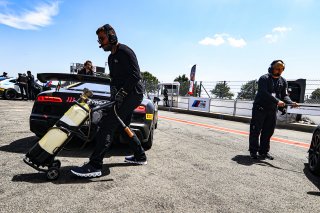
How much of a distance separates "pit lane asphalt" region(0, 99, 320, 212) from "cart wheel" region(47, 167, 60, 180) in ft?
0.19

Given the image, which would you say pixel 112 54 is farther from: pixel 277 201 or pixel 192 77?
pixel 192 77

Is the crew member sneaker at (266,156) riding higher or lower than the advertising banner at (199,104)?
lower

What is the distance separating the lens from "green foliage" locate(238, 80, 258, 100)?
16.0 m

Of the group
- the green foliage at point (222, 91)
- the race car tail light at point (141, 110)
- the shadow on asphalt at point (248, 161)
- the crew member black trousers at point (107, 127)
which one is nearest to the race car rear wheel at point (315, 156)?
the shadow on asphalt at point (248, 161)

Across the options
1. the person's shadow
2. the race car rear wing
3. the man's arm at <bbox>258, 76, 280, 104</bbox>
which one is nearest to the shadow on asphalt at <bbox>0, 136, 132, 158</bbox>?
the person's shadow

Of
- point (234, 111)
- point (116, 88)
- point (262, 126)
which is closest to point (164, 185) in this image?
point (116, 88)

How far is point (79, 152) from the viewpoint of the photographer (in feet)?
15.0

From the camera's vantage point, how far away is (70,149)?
470cm

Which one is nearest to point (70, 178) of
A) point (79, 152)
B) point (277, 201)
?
point (79, 152)

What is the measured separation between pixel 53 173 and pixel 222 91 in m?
16.0

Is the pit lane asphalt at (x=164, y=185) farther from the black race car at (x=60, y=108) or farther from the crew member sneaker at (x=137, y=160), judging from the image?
the black race car at (x=60, y=108)

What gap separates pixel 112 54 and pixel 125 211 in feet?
6.26

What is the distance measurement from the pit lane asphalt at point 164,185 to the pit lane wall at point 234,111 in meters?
6.43

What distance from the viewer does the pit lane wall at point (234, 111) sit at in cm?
1237
